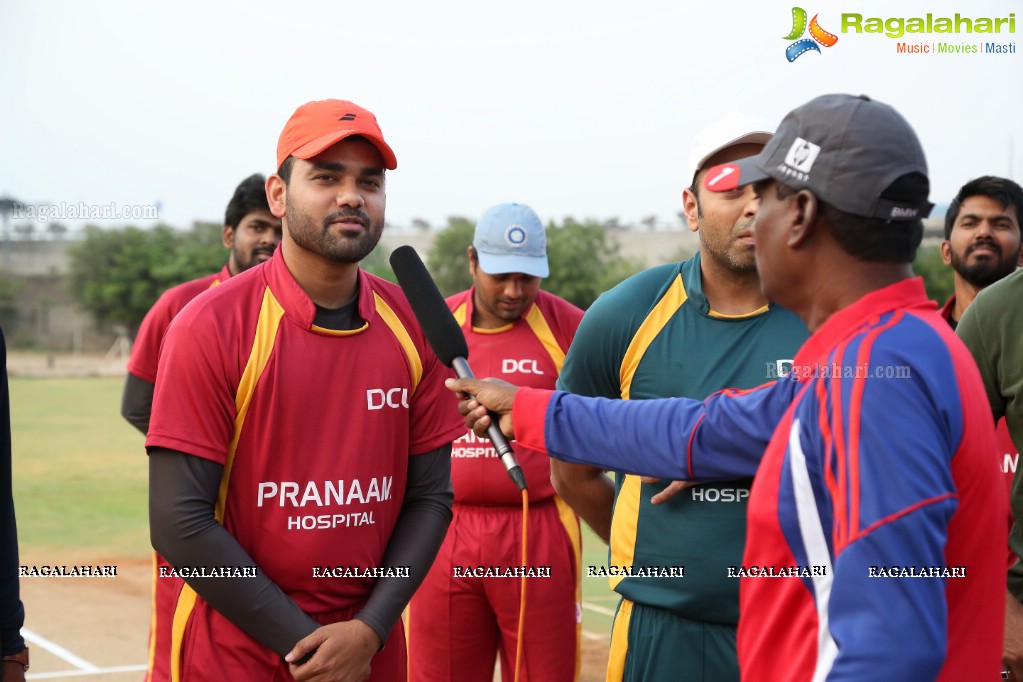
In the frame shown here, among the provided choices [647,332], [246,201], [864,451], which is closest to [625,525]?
[647,332]

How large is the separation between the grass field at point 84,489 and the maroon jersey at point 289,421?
5.71 meters

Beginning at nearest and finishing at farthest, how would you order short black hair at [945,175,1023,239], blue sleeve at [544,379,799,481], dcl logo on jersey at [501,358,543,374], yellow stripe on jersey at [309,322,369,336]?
blue sleeve at [544,379,799,481]
yellow stripe on jersey at [309,322,369,336]
short black hair at [945,175,1023,239]
dcl logo on jersey at [501,358,543,374]

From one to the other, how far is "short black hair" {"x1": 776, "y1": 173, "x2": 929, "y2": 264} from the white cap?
1.61 m

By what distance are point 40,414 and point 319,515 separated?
27.3 meters

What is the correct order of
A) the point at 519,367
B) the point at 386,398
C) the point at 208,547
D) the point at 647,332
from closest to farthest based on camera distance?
the point at 208,547 → the point at 386,398 → the point at 647,332 → the point at 519,367

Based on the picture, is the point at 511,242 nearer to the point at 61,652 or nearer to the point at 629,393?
the point at 629,393

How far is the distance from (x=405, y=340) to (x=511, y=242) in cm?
306

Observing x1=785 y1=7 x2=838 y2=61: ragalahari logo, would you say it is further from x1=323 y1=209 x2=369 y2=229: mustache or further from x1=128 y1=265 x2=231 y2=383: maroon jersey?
x1=323 y1=209 x2=369 y2=229: mustache

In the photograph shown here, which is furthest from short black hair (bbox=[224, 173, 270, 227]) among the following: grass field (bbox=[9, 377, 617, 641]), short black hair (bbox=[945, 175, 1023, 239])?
grass field (bbox=[9, 377, 617, 641])

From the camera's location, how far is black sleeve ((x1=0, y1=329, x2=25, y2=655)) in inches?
141

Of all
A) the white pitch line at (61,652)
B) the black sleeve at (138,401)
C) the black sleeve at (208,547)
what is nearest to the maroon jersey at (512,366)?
the black sleeve at (138,401)

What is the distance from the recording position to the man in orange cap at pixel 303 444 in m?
3.47

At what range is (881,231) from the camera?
7.70ft

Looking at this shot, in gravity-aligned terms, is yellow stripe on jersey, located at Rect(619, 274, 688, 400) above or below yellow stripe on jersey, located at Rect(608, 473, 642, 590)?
above
